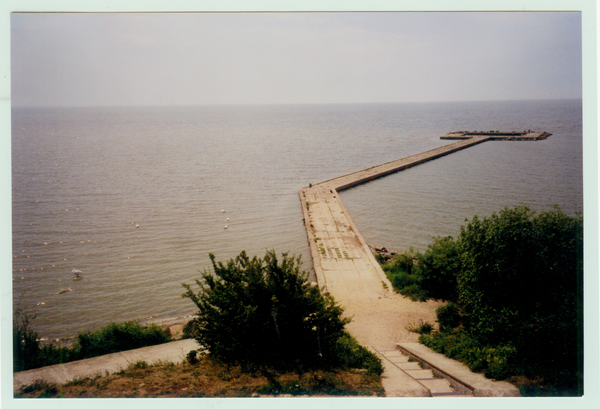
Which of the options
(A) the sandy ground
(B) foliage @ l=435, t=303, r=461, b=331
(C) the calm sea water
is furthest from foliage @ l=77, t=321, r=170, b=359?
(B) foliage @ l=435, t=303, r=461, b=331

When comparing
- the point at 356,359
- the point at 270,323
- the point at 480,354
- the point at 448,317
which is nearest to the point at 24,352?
the point at 270,323

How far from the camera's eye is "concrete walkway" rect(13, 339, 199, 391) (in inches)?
307

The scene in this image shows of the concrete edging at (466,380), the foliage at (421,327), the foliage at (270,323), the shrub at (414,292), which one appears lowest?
the foliage at (421,327)

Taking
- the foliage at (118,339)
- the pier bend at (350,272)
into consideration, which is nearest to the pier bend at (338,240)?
the pier bend at (350,272)

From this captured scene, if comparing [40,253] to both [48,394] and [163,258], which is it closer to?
[163,258]

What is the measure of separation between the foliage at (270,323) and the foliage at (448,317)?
2.99 meters

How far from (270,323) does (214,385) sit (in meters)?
1.43

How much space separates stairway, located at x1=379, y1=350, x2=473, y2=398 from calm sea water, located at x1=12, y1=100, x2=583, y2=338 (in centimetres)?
519

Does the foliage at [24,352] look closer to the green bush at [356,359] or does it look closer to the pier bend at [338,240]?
the green bush at [356,359]

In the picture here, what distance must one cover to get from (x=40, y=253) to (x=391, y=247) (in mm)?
14528

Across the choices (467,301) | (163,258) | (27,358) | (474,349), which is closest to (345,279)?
(467,301)

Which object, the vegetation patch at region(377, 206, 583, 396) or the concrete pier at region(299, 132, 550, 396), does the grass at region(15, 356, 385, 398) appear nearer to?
the concrete pier at region(299, 132, 550, 396)

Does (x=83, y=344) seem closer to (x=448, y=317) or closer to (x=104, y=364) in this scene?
(x=104, y=364)

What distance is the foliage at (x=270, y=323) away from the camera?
25.8 ft
